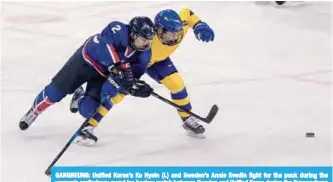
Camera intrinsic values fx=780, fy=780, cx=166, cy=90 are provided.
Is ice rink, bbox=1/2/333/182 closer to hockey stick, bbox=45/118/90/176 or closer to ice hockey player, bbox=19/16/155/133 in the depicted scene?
hockey stick, bbox=45/118/90/176

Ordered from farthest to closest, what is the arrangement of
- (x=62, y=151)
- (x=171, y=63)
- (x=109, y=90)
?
(x=171, y=63)
(x=109, y=90)
(x=62, y=151)

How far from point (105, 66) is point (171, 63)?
0.31 metres

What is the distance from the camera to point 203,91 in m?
4.14

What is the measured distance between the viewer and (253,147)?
11.4 ft

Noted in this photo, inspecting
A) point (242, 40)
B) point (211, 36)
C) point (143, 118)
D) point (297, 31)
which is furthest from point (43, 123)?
point (297, 31)

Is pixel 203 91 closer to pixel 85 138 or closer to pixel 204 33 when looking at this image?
pixel 204 33

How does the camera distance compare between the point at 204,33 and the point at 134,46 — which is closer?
the point at 134,46

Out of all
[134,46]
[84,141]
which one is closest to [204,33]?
[134,46]

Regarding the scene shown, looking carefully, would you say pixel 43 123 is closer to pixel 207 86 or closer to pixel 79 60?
pixel 79 60

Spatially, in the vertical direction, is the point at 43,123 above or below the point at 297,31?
below

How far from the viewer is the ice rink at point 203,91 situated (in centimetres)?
340

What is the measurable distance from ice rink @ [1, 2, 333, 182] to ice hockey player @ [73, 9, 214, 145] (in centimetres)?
7

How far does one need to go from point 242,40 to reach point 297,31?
16.3 inches

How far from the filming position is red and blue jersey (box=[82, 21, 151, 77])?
3.21 meters
